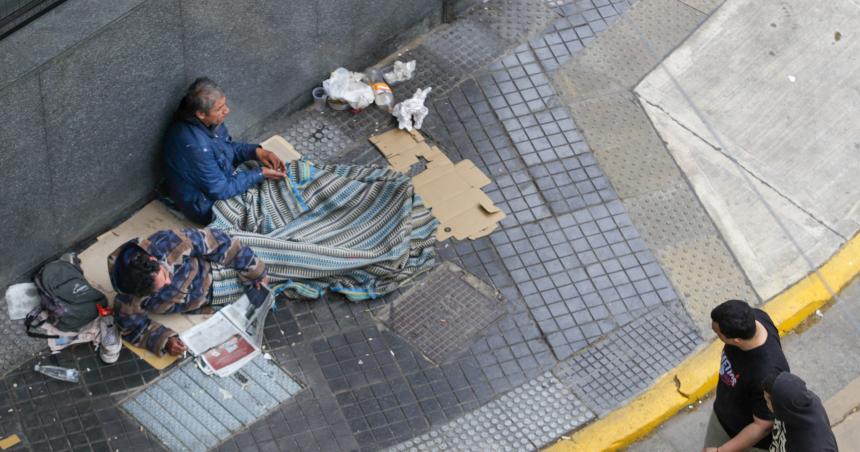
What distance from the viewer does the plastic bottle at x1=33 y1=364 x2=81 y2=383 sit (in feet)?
23.4

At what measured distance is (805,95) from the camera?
360 inches

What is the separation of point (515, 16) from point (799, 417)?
4.95 m

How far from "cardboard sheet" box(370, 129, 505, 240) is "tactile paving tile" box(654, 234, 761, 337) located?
3.83 feet

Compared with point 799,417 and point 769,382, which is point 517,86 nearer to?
point 769,382

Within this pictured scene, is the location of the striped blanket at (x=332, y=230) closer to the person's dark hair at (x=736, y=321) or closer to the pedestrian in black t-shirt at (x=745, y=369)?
the pedestrian in black t-shirt at (x=745, y=369)

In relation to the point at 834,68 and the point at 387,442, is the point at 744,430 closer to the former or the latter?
the point at 387,442

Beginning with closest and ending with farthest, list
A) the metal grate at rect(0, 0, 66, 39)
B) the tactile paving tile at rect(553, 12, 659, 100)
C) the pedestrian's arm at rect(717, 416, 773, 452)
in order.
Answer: the pedestrian's arm at rect(717, 416, 773, 452) → the metal grate at rect(0, 0, 66, 39) → the tactile paving tile at rect(553, 12, 659, 100)

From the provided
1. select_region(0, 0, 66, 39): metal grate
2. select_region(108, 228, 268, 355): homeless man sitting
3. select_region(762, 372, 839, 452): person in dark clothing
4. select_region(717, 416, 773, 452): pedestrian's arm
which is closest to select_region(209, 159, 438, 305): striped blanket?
select_region(108, 228, 268, 355): homeless man sitting

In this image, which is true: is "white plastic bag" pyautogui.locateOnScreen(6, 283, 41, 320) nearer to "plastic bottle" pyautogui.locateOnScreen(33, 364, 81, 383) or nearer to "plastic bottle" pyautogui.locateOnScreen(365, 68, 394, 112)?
"plastic bottle" pyautogui.locateOnScreen(33, 364, 81, 383)

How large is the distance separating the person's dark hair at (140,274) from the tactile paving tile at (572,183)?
2732mm

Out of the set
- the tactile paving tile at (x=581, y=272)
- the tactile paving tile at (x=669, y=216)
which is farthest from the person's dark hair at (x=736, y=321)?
the tactile paving tile at (x=669, y=216)

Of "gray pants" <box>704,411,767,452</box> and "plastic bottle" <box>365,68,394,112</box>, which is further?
"plastic bottle" <box>365,68,394,112</box>

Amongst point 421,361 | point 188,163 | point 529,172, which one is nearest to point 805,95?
point 529,172

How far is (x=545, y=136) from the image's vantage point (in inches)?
344
